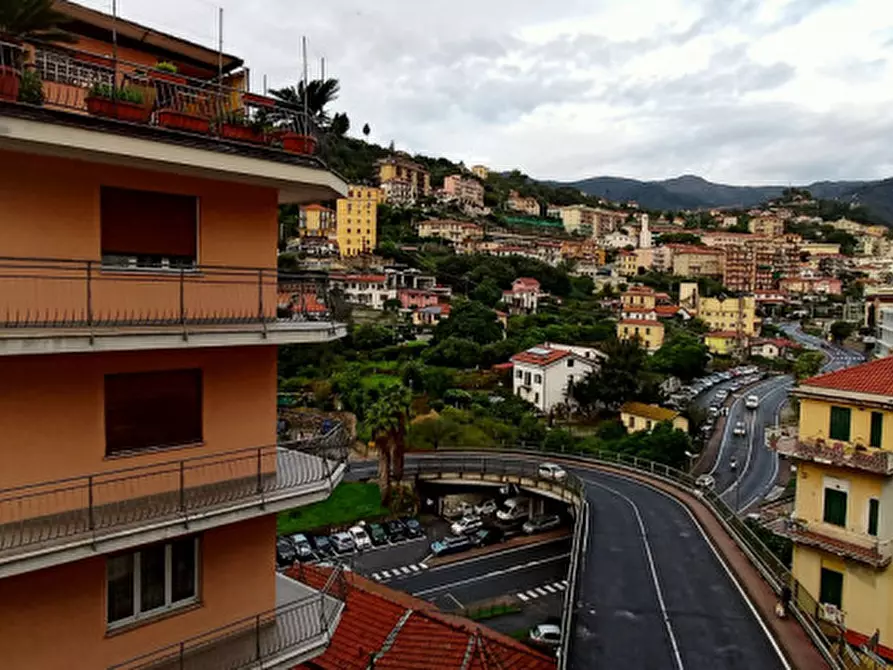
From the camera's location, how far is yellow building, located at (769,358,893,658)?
2250 centimetres

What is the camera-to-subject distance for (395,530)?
125ft

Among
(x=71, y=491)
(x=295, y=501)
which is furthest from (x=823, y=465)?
(x=71, y=491)

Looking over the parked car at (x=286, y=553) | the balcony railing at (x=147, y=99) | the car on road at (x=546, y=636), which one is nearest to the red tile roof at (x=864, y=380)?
the car on road at (x=546, y=636)

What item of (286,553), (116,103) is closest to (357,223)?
(286,553)

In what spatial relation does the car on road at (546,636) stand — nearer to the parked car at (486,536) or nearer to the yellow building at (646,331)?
the parked car at (486,536)

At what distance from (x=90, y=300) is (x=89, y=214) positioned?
0.98 metres

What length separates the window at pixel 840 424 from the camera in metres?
23.5

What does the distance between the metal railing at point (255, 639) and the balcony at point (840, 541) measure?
64.2ft

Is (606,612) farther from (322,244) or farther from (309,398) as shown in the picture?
(322,244)

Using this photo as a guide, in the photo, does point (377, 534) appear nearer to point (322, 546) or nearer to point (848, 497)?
point (322, 546)

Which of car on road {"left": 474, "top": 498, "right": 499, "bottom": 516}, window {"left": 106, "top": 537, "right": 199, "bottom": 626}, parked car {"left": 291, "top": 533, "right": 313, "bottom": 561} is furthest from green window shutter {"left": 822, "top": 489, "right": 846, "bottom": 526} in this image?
parked car {"left": 291, "top": 533, "right": 313, "bottom": 561}

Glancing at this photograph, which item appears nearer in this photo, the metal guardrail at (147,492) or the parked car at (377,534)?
the metal guardrail at (147,492)

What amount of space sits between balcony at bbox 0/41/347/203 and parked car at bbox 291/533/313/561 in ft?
92.0

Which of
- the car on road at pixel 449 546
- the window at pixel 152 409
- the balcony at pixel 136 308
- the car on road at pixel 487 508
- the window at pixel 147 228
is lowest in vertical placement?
the car on road at pixel 449 546
